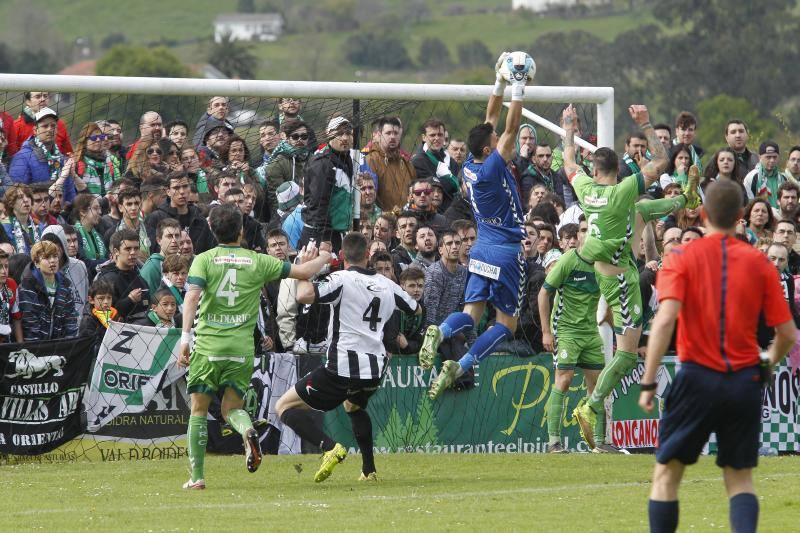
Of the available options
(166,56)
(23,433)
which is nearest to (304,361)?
(23,433)

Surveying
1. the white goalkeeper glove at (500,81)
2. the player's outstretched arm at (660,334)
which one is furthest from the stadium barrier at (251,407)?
the player's outstretched arm at (660,334)

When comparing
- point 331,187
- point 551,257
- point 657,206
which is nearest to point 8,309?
point 331,187

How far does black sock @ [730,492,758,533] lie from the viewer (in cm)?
739

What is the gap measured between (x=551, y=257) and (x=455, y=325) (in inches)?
115

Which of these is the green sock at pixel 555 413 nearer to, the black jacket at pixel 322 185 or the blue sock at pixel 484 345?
the blue sock at pixel 484 345

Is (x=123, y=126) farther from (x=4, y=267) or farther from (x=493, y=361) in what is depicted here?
(x=493, y=361)

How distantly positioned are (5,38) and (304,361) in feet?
454

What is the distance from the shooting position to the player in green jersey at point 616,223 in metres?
12.5

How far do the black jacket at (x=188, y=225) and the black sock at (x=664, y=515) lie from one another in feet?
26.6

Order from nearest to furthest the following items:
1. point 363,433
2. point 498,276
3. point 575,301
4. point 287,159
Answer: point 363,433, point 498,276, point 575,301, point 287,159

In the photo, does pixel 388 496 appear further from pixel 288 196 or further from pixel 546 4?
pixel 546 4

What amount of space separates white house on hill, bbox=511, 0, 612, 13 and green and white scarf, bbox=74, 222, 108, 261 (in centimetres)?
12744

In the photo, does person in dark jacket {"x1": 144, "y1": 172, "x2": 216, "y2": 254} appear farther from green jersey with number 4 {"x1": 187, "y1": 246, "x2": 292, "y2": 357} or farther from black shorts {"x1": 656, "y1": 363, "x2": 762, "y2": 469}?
black shorts {"x1": 656, "y1": 363, "x2": 762, "y2": 469}

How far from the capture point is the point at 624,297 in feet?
41.8
